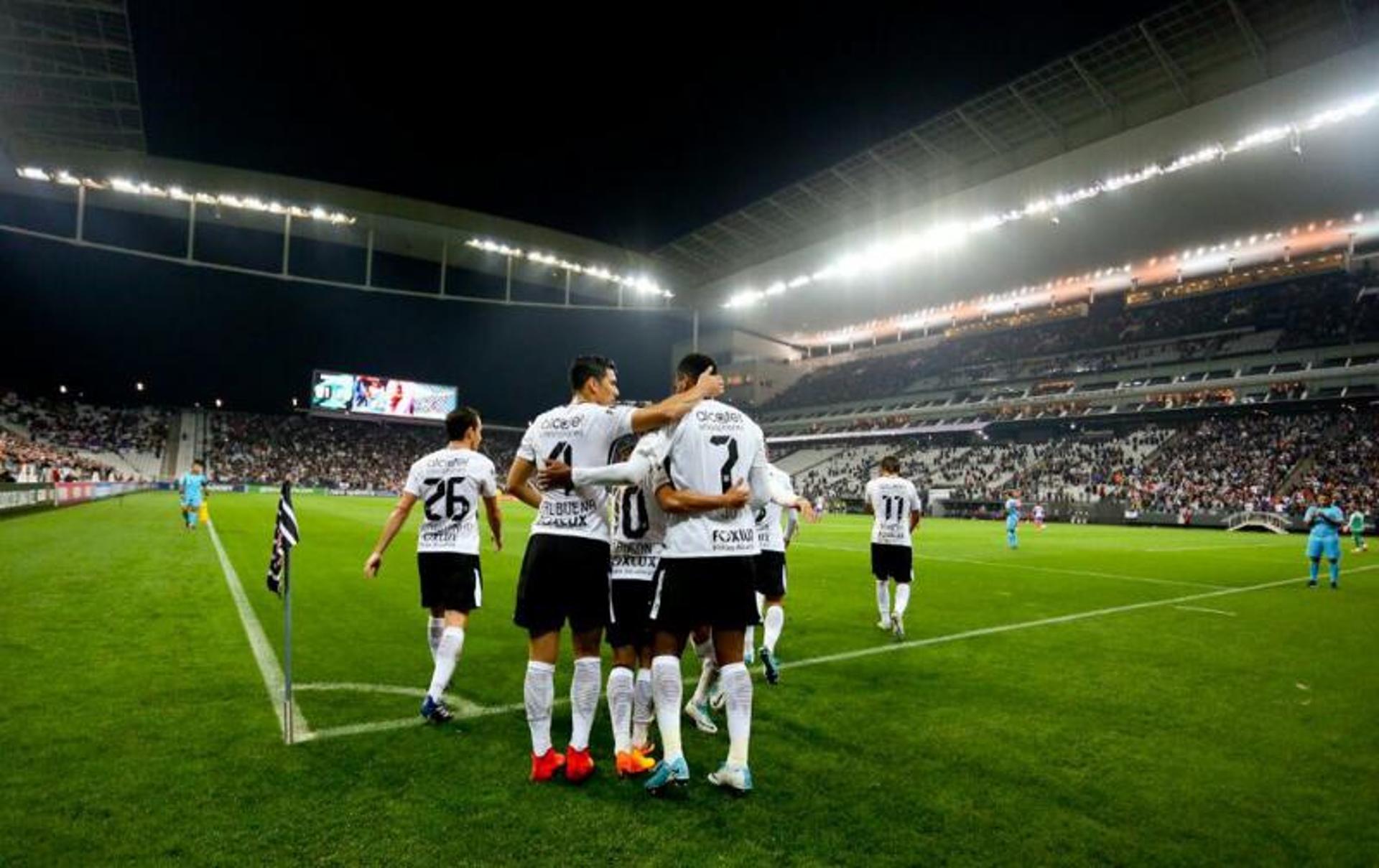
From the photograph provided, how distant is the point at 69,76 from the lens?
27.8 meters

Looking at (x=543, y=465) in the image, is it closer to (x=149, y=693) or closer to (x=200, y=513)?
(x=149, y=693)

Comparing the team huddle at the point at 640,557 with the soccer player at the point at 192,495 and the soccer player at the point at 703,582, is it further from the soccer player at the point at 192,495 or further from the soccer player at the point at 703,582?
the soccer player at the point at 192,495

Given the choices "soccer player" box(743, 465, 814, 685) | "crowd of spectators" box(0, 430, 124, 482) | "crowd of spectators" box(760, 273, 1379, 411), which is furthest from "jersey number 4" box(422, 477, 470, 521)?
"crowd of spectators" box(760, 273, 1379, 411)

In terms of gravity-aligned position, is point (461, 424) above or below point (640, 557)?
above

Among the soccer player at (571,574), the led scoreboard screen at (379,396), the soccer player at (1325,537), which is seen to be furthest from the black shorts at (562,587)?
the led scoreboard screen at (379,396)

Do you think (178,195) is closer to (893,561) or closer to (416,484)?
(416,484)

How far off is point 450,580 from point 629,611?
194cm

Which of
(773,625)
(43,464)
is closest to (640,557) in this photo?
(773,625)

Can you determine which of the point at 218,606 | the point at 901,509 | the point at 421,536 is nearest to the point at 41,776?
the point at 421,536

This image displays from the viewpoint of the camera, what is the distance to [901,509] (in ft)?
29.8

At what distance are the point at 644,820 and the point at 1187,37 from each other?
33.1 meters

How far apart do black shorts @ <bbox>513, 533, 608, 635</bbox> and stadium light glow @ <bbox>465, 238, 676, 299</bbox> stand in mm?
44862

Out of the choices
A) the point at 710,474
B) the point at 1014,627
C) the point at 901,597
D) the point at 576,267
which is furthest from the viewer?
the point at 576,267

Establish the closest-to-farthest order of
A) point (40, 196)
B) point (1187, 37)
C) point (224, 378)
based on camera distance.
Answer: point (1187, 37) → point (40, 196) → point (224, 378)
